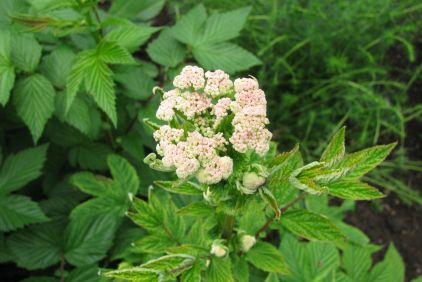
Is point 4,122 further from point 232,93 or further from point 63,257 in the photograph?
point 232,93

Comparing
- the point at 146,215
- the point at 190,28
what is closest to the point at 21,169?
the point at 146,215

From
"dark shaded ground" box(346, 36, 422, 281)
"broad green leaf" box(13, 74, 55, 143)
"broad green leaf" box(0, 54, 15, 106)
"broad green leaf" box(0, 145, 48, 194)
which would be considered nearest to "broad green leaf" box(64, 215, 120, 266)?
"broad green leaf" box(0, 145, 48, 194)

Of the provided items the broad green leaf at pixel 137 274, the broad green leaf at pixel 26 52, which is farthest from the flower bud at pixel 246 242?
the broad green leaf at pixel 26 52

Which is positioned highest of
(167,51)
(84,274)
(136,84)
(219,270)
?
(167,51)

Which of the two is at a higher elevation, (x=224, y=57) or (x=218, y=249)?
(x=224, y=57)

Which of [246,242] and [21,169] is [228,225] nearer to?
[246,242]

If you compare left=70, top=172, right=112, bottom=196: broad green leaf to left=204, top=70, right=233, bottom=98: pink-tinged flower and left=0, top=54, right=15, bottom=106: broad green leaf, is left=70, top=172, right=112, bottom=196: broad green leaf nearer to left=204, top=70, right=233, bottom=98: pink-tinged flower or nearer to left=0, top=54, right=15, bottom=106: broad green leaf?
left=0, top=54, right=15, bottom=106: broad green leaf

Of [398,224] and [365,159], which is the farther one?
[398,224]

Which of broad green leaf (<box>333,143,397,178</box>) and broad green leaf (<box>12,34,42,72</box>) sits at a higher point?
broad green leaf (<box>333,143,397,178</box>)
